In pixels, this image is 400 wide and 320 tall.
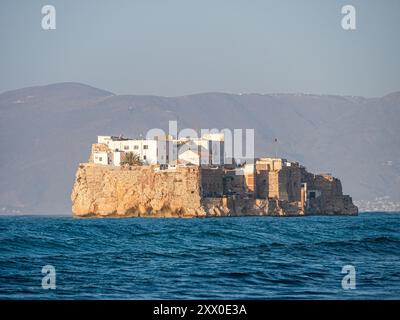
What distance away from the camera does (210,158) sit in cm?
11325

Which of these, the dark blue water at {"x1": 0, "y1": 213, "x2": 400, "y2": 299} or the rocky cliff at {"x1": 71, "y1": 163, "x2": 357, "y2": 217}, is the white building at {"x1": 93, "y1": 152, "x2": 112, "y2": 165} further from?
the dark blue water at {"x1": 0, "y1": 213, "x2": 400, "y2": 299}

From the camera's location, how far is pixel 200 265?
125 ft

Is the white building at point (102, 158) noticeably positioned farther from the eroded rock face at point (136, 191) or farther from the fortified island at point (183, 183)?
the eroded rock face at point (136, 191)

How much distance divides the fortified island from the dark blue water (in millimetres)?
40922

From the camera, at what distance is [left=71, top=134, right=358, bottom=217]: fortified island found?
100963mm

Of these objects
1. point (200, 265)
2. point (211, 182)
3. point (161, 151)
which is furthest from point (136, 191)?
point (200, 265)

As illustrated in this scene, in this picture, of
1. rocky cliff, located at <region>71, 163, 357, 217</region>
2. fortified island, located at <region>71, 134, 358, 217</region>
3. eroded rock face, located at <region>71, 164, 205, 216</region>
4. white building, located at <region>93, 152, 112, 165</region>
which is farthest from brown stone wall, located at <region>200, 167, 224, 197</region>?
white building, located at <region>93, 152, 112, 165</region>

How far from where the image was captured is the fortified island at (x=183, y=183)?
3975 inches

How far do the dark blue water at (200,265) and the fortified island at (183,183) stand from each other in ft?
134

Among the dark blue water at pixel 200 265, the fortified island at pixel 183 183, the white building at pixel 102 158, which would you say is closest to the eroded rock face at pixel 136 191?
the fortified island at pixel 183 183

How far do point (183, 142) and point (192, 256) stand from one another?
71.1 metres
